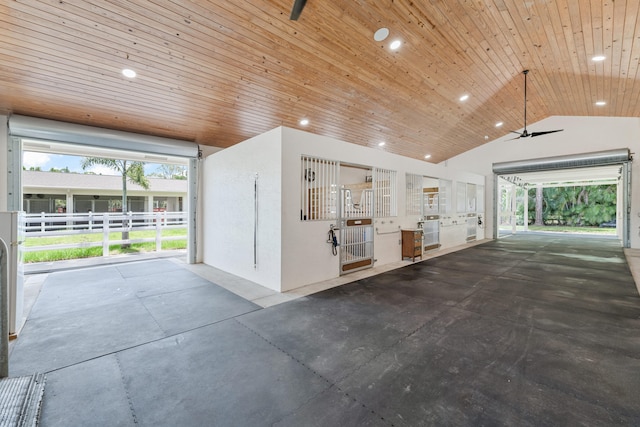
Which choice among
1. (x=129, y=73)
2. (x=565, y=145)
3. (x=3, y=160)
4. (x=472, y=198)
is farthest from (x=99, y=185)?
(x=565, y=145)

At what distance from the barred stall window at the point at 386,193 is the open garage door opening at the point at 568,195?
696cm

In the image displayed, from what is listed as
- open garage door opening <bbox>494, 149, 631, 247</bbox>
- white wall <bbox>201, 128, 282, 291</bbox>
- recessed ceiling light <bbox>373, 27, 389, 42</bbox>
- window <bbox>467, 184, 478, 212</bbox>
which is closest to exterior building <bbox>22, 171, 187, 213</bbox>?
white wall <bbox>201, 128, 282, 291</bbox>

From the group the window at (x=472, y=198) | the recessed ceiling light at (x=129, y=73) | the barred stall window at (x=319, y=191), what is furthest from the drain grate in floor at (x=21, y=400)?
the window at (x=472, y=198)

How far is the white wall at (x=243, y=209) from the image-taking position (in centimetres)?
428

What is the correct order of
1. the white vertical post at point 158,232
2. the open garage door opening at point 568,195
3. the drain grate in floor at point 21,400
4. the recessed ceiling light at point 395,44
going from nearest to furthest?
the drain grate in floor at point 21,400, the recessed ceiling light at point 395,44, the white vertical post at point 158,232, the open garage door opening at point 568,195

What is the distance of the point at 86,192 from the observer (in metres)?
12.2

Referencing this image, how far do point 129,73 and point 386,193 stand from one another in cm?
527

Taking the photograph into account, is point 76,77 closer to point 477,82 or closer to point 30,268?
point 30,268

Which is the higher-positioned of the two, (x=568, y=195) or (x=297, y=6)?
(x=297, y=6)

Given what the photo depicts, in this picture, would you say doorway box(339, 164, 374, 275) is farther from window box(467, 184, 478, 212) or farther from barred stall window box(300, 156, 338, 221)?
window box(467, 184, 478, 212)

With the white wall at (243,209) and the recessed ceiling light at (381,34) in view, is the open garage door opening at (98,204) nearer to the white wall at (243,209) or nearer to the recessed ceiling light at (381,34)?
the white wall at (243,209)

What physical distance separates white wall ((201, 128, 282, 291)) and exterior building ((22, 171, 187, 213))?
8.56 m

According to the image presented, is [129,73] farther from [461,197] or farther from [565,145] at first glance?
[565,145]

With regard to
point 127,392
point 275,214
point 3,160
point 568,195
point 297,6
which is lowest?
point 127,392
